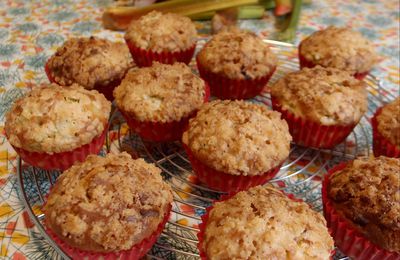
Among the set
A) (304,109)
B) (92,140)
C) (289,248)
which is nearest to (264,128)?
(304,109)

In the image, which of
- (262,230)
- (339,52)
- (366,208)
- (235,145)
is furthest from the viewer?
(339,52)

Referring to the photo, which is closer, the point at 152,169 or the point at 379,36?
the point at 152,169

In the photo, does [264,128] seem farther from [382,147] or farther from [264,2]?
[264,2]

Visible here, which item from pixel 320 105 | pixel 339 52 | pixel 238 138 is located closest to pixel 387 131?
pixel 320 105

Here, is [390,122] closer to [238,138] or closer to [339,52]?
[339,52]

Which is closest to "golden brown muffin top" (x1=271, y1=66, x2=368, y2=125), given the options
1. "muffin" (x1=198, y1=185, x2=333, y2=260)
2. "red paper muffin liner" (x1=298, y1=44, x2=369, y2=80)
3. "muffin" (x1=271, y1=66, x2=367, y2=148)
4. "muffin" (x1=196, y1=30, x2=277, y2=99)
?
"muffin" (x1=271, y1=66, x2=367, y2=148)

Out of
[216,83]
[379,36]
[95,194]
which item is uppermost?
[95,194]

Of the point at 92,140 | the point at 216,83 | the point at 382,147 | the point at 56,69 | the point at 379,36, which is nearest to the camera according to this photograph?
the point at 92,140
